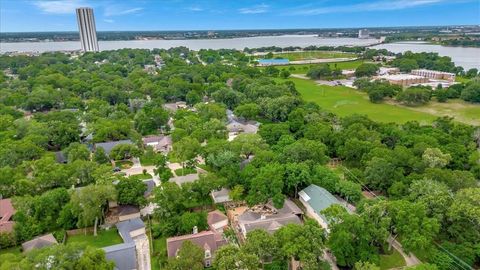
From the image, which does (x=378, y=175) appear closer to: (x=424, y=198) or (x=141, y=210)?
(x=424, y=198)

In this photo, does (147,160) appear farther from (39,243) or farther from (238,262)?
(238,262)

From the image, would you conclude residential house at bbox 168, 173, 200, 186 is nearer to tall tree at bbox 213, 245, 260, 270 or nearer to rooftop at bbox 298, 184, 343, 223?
rooftop at bbox 298, 184, 343, 223

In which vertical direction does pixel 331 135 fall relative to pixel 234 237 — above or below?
above

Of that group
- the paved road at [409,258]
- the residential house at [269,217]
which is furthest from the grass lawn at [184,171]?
the paved road at [409,258]

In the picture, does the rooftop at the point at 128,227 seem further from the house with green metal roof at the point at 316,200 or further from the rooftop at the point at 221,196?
the house with green metal roof at the point at 316,200

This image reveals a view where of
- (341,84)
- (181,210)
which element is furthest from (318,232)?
(341,84)

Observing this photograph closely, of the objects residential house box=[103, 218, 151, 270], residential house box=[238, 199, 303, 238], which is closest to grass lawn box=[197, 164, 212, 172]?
residential house box=[238, 199, 303, 238]

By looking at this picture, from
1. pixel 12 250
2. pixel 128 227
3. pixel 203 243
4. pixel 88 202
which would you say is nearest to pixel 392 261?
pixel 203 243
